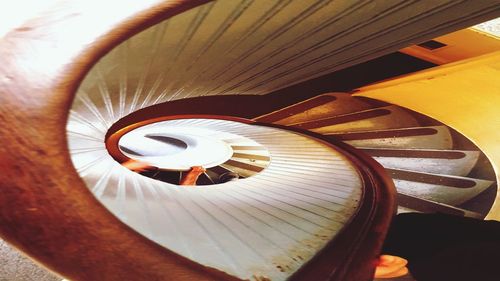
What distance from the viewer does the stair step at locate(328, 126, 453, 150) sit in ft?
4.75

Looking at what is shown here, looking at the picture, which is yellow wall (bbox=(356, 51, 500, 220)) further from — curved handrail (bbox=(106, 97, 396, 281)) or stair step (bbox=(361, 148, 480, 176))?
curved handrail (bbox=(106, 97, 396, 281))

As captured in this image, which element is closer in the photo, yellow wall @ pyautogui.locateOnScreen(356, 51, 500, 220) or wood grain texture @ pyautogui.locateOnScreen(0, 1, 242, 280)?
wood grain texture @ pyautogui.locateOnScreen(0, 1, 242, 280)

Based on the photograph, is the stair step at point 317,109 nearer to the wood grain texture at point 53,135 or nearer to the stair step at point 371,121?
the stair step at point 371,121

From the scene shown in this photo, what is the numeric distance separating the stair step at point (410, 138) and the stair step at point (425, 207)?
23cm

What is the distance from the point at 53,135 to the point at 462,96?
1.52 meters

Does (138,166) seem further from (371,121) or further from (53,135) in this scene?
(53,135)

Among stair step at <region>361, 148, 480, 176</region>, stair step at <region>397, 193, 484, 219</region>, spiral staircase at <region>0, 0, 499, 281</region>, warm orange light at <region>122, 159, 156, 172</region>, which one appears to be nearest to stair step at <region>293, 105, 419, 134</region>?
spiral staircase at <region>0, 0, 499, 281</region>

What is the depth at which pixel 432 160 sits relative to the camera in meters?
1.46

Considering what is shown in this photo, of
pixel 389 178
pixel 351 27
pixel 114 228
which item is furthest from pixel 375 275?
pixel 114 228

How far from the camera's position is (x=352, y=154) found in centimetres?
163

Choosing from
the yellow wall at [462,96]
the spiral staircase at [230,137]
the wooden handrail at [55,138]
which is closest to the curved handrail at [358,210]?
the spiral staircase at [230,137]

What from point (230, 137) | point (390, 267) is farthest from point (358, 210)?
point (230, 137)

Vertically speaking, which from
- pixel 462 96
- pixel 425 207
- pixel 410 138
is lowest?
pixel 425 207

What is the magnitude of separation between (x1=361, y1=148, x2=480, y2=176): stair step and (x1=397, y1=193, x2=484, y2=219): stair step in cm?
14
